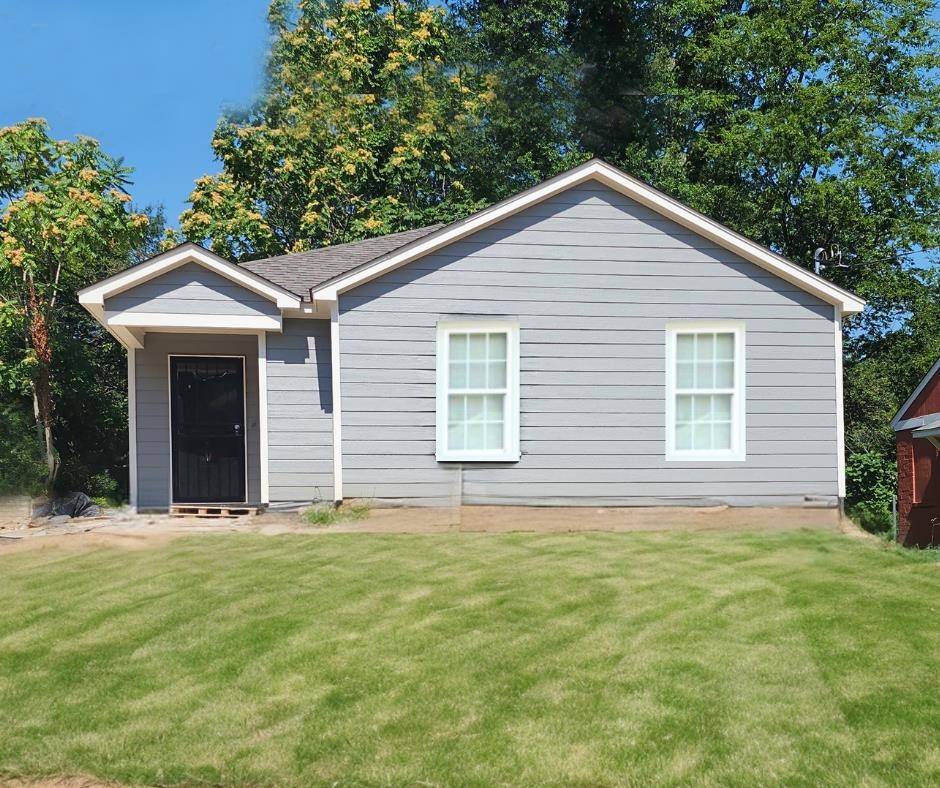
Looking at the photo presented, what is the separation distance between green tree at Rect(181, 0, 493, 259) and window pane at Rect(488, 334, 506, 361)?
12.6m

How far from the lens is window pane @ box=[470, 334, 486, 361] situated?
12.5 meters

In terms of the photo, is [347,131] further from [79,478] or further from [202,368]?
[202,368]

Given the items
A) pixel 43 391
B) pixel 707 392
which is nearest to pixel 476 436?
pixel 707 392

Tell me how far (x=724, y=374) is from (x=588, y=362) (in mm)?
1817

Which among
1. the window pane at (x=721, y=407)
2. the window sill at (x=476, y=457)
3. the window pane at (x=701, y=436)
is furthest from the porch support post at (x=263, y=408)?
the window pane at (x=721, y=407)

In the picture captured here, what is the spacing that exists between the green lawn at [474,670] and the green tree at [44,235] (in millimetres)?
8158

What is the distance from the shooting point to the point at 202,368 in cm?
1416

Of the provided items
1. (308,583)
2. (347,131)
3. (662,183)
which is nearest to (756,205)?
(662,183)

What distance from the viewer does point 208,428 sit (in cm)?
1416

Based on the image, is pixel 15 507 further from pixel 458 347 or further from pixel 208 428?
pixel 458 347

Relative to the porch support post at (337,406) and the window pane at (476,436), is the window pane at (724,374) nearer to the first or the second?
the window pane at (476,436)

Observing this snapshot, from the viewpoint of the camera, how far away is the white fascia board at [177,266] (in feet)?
39.7

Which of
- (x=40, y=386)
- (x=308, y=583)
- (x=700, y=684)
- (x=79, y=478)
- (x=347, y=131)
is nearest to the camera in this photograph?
(x=700, y=684)

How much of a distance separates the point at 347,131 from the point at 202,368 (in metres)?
14.3
